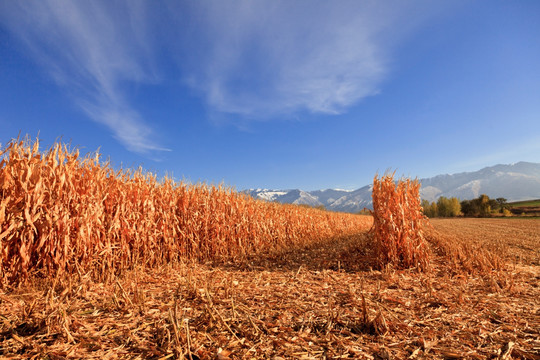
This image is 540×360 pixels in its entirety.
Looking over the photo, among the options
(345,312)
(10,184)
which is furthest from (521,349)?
(10,184)

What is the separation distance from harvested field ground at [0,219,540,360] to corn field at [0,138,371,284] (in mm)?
789

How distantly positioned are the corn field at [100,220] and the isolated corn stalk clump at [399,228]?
15.3 feet

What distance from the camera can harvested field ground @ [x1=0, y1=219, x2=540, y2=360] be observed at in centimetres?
279

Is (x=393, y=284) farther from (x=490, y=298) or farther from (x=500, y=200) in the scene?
(x=500, y=200)

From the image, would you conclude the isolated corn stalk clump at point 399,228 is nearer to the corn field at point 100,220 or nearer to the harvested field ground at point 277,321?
the harvested field ground at point 277,321

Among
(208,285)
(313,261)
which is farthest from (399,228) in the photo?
(208,285)

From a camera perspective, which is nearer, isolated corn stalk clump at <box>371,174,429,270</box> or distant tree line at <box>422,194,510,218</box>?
isolated corn stalk clump at <box>371,174,429,270</box>

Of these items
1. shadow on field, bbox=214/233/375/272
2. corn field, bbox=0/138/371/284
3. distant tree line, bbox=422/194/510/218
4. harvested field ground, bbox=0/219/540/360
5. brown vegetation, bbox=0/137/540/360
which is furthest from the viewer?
distant tree line, bbox=422/194/510/218

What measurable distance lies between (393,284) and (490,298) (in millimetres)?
1595

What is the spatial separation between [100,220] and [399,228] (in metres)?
7.56

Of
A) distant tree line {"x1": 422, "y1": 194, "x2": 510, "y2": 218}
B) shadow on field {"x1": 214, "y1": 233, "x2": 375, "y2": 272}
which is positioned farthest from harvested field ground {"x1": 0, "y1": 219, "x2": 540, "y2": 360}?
distant tree line {"x1": 422, "y1": 194, "x2": 510, "y2": 218}

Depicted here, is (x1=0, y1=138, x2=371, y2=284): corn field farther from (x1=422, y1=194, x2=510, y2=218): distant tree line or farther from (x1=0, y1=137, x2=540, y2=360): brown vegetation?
(x1=422, y1=194, x2=510, y2=218): distant tree line

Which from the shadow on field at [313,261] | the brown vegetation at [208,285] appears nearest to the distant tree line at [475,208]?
the shadow on field at [313,261]

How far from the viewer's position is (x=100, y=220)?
233 inches
